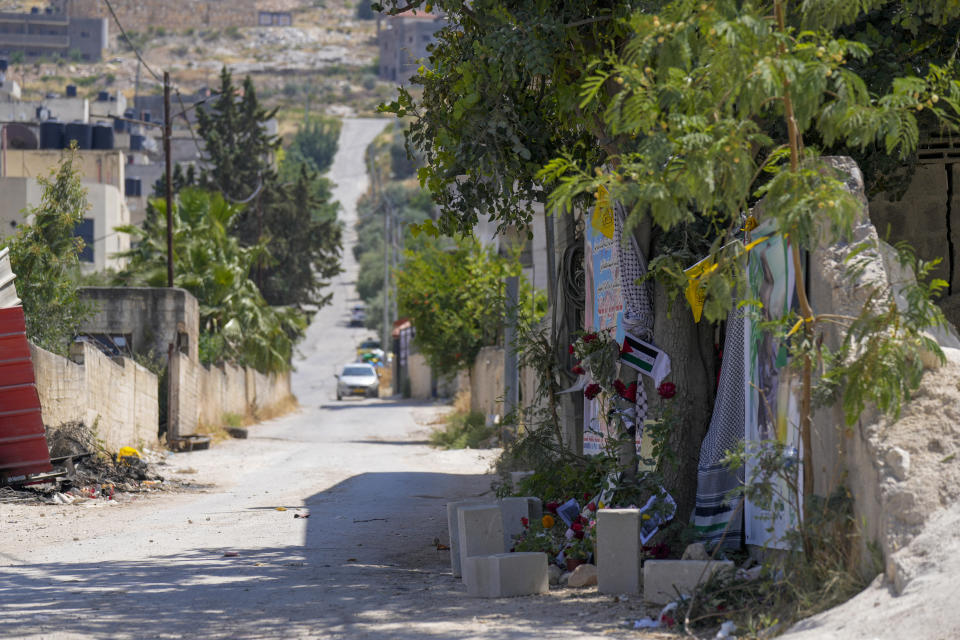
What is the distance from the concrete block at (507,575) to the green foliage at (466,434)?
15092 millimetres

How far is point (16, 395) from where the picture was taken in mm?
13516

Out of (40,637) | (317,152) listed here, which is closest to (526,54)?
(40,637)

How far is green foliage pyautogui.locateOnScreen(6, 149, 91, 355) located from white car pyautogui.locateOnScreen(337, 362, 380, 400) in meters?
31.5

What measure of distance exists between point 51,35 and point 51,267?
181009 millimetres

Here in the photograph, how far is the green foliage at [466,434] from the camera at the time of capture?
78.7 feet

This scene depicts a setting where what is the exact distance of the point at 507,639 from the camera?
6066 millimetres

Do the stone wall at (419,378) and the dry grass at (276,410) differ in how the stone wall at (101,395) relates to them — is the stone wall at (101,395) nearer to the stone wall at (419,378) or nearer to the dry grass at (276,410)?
the dry grass at (276,410)

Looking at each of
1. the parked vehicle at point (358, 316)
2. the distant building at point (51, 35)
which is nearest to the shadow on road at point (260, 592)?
the parked vehicle at point (358, 316)

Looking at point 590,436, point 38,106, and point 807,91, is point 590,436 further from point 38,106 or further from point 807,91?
point 38,106

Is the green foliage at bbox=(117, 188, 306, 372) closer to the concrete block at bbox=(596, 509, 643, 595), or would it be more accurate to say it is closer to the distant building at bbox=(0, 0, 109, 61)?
the concrete block at bbox=(596, 509, 643, 595)

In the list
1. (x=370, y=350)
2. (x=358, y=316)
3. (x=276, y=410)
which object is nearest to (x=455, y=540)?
(x=276, y=410)

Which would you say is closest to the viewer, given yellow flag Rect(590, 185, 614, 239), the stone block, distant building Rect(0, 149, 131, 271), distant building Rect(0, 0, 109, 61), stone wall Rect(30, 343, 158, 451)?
the stone block

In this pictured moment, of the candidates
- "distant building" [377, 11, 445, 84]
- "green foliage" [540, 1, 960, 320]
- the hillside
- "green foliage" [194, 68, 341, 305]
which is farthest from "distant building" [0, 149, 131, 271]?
"distant building" [377, 11, 445, 84]

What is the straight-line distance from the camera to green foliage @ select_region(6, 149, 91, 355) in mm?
17188
